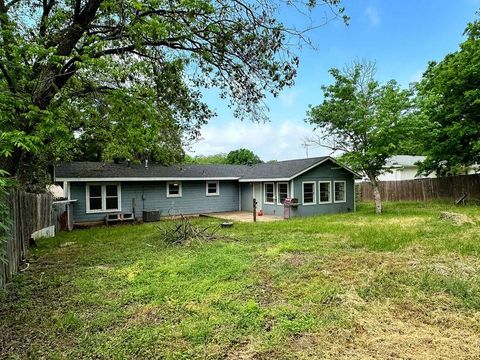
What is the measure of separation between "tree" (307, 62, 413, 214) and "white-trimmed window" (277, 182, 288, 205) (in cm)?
288

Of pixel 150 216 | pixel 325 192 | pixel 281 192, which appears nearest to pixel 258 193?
pixel 281 192

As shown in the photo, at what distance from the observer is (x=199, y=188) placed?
58.4 feet

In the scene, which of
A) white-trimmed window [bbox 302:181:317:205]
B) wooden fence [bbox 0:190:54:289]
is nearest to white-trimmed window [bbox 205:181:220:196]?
white-trimmed window [bbox 302:181:317:205]

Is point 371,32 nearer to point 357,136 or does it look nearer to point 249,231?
point 357,136

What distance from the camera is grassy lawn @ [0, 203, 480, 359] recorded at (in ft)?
10.7

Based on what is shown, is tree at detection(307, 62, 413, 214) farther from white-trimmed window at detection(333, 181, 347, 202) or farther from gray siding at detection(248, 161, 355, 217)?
white-trimmed window at detection(333, 181, 347, 202)

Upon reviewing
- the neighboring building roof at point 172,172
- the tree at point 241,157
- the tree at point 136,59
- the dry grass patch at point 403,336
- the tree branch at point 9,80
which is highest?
the tree at point 241,157

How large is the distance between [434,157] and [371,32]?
35.1 feet

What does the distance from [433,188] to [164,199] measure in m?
17.1

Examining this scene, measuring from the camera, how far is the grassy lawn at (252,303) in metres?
3.25

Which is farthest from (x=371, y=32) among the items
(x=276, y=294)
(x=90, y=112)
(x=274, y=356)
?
(x=274, y=356)

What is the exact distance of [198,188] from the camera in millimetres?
17750

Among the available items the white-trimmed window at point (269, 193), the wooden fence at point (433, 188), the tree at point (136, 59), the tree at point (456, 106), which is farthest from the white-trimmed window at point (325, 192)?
the tree at point (136, 59)

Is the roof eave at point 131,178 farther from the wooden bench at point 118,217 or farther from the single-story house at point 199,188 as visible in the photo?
the wooden bench at point 118,217
